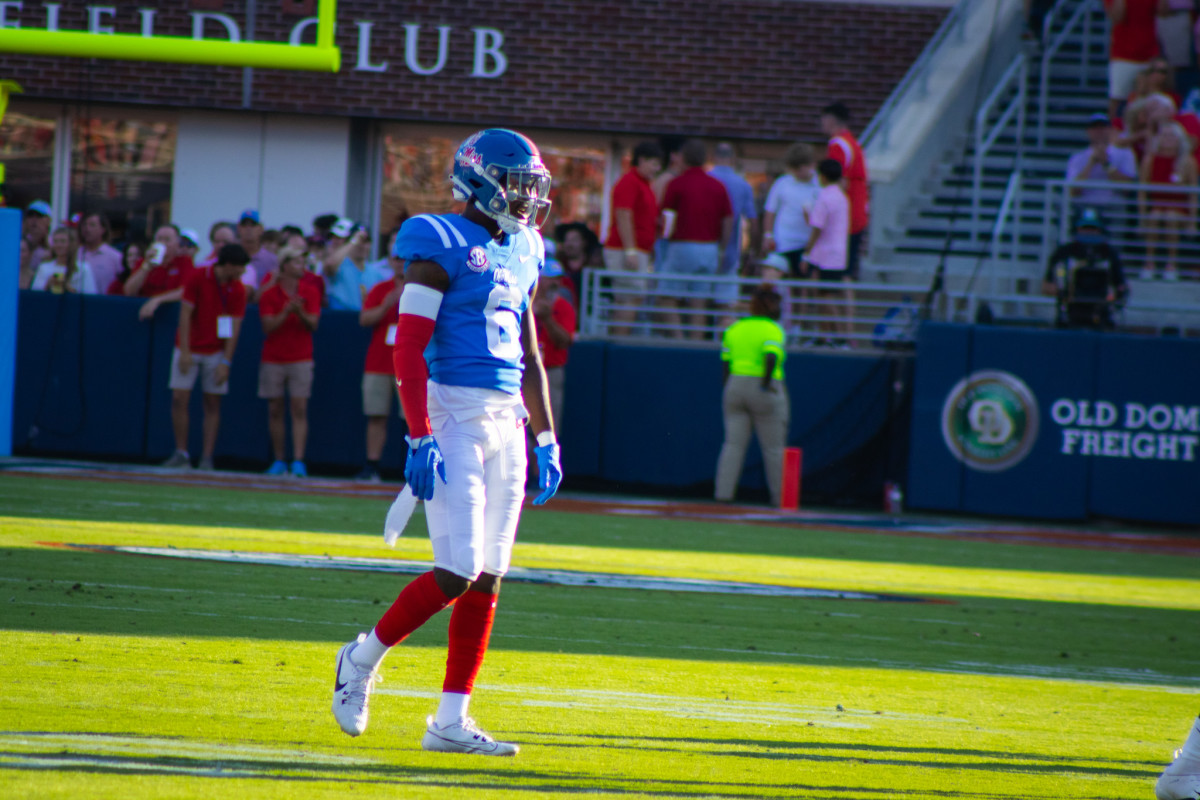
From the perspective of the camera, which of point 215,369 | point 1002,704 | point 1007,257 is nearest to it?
point 1002,704

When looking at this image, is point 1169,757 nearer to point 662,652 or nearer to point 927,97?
point 662,652

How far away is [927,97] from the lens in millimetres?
18750

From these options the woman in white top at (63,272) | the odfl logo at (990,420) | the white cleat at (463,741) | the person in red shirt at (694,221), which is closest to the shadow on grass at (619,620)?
the white cleat at (463,741)

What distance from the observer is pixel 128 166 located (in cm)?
2100

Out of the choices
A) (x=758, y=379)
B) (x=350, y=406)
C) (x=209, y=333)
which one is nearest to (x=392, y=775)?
(x=758, y=379)

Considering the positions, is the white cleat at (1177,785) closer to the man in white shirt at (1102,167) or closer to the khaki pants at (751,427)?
the khaki pants at (751,427)

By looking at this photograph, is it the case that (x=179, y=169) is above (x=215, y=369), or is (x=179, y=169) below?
above

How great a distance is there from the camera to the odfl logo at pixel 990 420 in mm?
14742

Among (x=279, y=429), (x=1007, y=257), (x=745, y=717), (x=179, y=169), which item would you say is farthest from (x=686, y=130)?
(x=745, y=717)

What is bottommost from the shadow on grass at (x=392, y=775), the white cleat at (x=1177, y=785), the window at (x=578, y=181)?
the shadow on grass at (x=392, y=775)

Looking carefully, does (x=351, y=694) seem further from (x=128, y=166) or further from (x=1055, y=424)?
(x=128, y=166)

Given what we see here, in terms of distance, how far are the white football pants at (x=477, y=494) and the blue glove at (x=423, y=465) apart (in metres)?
0.09

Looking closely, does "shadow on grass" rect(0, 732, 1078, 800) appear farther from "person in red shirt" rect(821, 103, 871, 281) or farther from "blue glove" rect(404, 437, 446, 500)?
"person in red shirt" rect(821, 103, 871, 281)

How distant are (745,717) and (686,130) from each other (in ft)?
51.2
